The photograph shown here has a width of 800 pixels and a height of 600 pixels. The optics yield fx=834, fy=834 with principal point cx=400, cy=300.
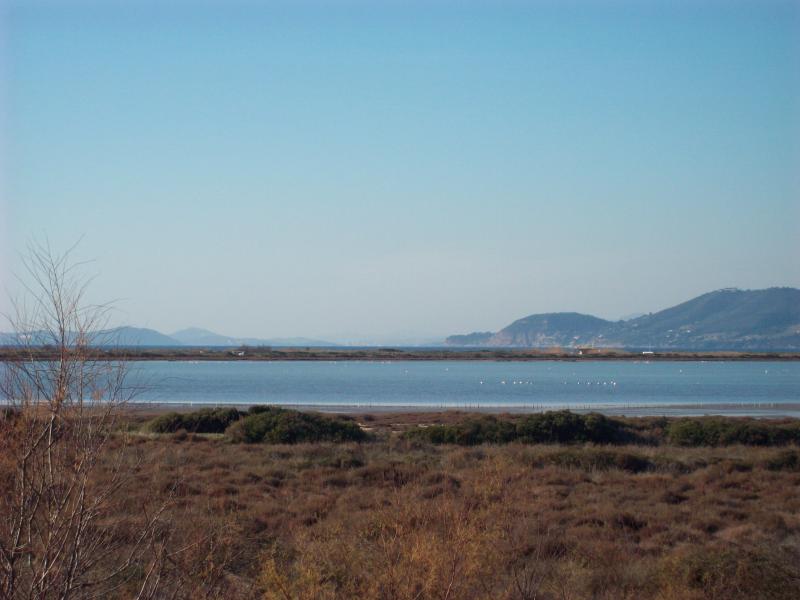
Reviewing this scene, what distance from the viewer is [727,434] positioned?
2933cm

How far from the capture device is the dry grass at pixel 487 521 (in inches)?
346

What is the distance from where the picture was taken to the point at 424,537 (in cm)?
809

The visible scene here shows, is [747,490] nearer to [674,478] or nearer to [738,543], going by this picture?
[674,478]

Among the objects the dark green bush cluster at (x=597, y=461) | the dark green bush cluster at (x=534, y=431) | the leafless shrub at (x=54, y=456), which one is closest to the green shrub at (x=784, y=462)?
the dark green bush cluster at (x=597, y=461)

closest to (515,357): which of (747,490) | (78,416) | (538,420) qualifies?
(538,420)

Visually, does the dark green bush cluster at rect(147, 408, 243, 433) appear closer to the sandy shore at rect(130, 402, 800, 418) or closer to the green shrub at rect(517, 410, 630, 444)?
the green shrub at rect(517, 410, 630, 444)

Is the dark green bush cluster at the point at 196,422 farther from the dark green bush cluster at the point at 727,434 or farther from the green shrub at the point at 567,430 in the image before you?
the dark green bush cluster at the point at 727,434

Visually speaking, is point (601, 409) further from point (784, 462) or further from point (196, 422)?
point (784, 462)

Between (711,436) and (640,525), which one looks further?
(711,436)

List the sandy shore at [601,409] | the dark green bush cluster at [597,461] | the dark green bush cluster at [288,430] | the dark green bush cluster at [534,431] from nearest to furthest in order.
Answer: the dark green bush cluster at [597,461], the dark green bush cluster at [288,430], the dark green bush cluster at [534,431], the sandy shore at [601,409]

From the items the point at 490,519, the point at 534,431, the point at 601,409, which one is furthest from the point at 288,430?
the point at 601,409

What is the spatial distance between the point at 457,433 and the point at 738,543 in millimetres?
16380

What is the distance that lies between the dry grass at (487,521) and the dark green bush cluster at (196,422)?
7.39 metres

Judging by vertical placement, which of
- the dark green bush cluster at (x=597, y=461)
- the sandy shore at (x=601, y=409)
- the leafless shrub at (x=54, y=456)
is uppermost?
the leafless shrub at (x=54, y=456)
